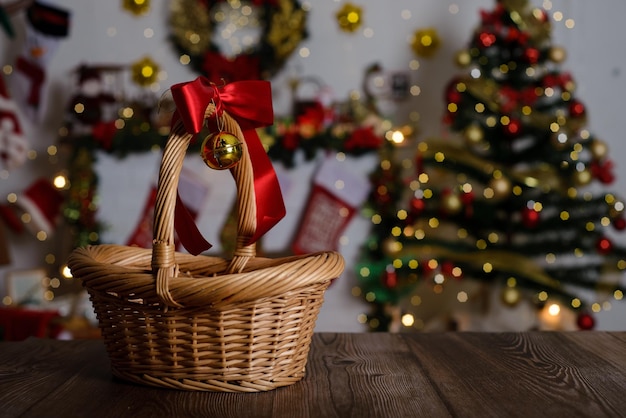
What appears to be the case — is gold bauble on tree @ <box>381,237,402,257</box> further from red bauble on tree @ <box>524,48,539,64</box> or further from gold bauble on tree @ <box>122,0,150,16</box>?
gold bauble on tree @ <box>122,0,150,16</box>

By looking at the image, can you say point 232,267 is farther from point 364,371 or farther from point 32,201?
point 32,201

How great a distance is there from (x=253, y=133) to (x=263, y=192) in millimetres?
101

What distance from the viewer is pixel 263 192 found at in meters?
1.07

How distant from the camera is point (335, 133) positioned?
310cm

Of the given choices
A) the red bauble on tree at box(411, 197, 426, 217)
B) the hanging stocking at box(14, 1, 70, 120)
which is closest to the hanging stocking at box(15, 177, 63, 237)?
the hanging stocking at box(14, 1, 70, 120)

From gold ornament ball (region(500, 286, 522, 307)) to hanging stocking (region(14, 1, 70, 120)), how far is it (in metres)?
2.26

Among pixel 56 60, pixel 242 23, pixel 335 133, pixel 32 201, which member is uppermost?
pixel 242 23

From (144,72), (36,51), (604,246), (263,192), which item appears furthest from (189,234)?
(36,51)

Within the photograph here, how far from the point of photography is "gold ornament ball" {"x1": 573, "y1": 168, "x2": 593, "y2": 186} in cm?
263

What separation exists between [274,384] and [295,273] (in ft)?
0.54

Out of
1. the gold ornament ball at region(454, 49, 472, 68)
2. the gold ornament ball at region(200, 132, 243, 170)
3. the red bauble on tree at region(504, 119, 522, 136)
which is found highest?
the gold ornament ball at region(454, 49, 472, 68)

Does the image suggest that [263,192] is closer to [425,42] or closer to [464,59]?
[464,59]

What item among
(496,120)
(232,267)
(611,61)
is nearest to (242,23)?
(496,120)

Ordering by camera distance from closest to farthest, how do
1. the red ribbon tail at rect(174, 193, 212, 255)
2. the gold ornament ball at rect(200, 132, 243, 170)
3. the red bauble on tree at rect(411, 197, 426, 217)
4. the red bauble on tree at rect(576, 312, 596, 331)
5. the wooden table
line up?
the wooden table
the gold ornament ball at rect(200, 132, 243, 170)
the red ribbon tail at rect(174, 193, 212, 255)
the red bauble on tree at rect(576, 312, 596, 331)
the red bauble on tree at rect(411, 197, 426, 217)
